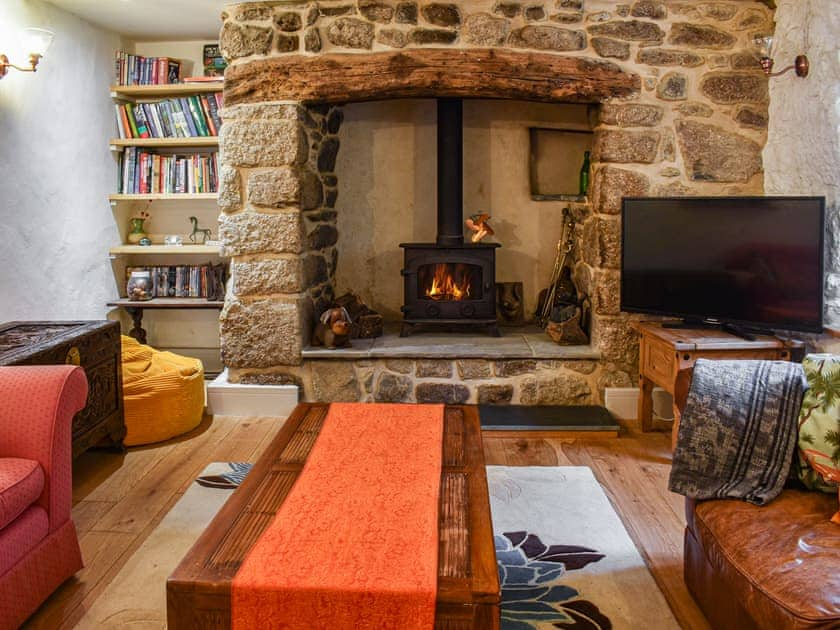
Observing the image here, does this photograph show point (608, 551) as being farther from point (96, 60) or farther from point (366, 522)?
point (96, 60)

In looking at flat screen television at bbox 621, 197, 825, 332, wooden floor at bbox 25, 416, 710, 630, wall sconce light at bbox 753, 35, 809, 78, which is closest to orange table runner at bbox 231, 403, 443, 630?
wooden floor at bbox 25, 416, 710, 630

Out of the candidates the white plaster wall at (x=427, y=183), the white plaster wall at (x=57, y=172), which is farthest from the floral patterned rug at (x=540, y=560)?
the white plaster wall at (x=427, y=183)

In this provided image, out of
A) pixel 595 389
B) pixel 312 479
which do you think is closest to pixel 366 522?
pixel 312 479

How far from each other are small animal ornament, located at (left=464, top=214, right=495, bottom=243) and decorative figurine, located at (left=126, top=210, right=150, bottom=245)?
219 centimetres

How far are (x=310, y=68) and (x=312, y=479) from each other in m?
2.48

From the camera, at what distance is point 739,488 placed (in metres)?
2.01

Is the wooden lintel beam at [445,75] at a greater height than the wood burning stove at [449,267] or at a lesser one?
greater

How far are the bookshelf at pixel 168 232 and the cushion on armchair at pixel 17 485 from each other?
8.22ft

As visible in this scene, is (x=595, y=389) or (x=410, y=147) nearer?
(x=595, y=389)

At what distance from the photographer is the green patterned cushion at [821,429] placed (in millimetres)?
1942

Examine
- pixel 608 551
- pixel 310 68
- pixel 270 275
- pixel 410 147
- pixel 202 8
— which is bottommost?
pixel 608 551

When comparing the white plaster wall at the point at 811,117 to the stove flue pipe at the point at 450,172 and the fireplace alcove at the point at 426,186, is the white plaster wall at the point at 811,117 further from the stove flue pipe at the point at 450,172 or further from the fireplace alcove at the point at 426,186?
the stove flue pipe at the point at 450,172

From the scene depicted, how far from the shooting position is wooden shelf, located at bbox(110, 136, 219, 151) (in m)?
4.64

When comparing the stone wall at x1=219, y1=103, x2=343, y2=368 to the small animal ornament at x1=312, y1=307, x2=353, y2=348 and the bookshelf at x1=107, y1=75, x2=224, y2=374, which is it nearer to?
the small animal ornament at x1=312, y1=307, x2=353, y2=348
